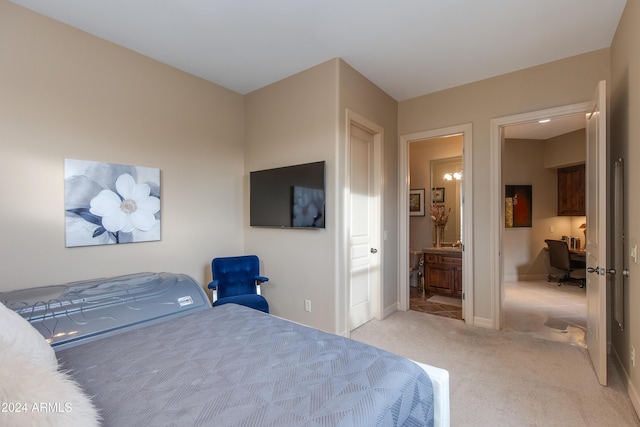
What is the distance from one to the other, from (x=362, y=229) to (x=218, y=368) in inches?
95.0

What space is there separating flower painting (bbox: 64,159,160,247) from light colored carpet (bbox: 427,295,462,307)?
3.81m

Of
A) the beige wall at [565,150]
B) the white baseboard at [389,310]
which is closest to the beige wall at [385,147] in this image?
the white baseboard at [389,310]

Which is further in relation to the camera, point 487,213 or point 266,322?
point 487,213

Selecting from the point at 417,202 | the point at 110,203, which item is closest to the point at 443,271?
the point at 417,202

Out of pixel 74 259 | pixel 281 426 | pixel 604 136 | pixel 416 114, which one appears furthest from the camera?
pixel 416 114

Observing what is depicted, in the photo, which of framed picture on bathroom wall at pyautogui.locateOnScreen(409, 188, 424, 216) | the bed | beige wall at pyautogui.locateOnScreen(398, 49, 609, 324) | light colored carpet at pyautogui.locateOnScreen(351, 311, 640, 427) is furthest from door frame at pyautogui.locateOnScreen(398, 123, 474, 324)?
the bed

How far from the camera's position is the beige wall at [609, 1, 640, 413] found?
74.8 inches

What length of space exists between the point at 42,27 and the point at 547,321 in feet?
18.7

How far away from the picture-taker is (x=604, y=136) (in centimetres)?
210

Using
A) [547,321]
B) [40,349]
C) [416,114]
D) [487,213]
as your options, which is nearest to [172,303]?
[40,349]

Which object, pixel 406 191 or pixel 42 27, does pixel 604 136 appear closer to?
pixel 406 191

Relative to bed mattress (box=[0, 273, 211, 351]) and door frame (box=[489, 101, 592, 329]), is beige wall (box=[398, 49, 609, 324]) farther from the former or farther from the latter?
bed mattress (box=[0, 273, 211, 351])

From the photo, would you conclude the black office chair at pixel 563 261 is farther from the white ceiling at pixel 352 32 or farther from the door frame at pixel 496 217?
the white ceiling at pixel 352 32

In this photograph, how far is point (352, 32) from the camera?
248 cm
